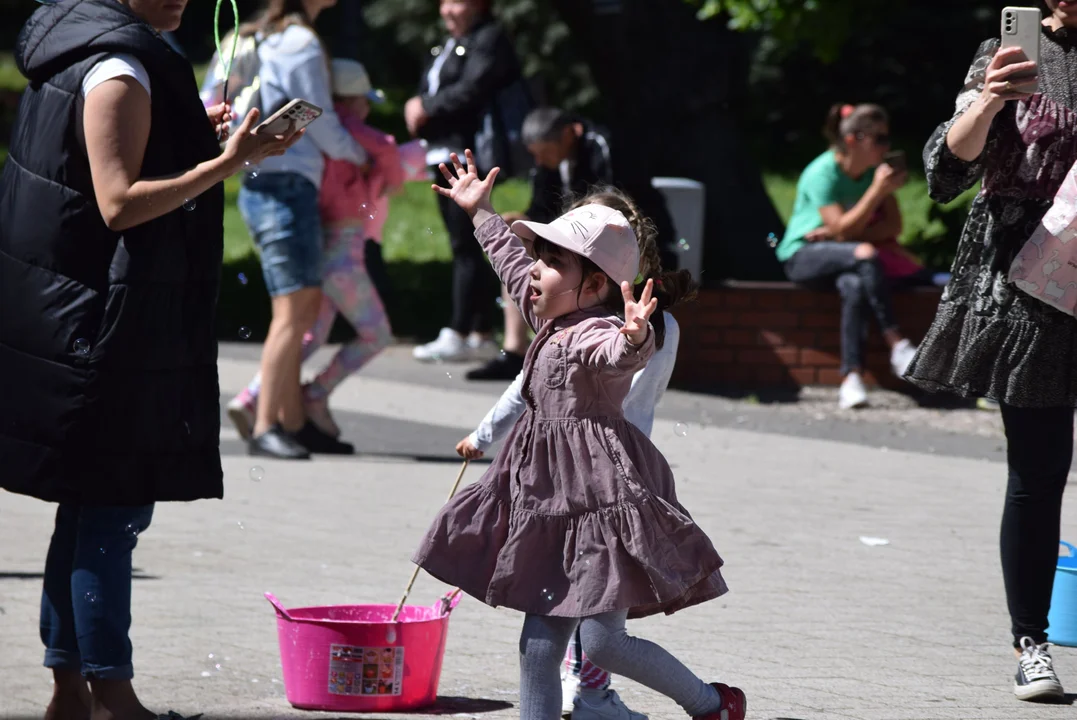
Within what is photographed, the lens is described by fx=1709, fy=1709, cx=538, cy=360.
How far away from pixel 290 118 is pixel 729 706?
1.71m

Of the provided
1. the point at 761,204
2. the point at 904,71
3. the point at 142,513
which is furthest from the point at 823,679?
the point at 904,71

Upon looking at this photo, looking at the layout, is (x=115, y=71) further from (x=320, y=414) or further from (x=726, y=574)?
(x=320, y=414)

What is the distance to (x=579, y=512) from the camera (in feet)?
12.4

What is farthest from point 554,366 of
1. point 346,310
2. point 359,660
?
point 346,310

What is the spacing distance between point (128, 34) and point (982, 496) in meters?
4.82

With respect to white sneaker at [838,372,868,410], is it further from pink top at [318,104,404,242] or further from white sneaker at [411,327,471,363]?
pink top at [318,104,404,242]

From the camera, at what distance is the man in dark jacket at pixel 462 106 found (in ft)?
34.7

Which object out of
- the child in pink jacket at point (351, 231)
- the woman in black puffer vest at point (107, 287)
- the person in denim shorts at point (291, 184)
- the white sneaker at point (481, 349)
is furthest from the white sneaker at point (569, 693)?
the white sneaker at point (481, 349)

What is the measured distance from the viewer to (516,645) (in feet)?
16.8

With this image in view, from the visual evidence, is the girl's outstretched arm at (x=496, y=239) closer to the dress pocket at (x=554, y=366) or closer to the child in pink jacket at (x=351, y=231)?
the dress pocket at (x=554, y=366)

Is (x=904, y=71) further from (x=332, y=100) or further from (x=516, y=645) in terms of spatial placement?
(x=516, y=645)

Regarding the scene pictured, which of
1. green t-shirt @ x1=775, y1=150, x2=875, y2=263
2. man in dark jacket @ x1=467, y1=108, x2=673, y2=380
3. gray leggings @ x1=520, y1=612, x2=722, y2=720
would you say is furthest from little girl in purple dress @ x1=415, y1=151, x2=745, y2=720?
green t-shirt @ x1=775, y1=150, x2=875, y2=263

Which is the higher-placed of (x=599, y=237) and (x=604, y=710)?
(x=599, y=237)

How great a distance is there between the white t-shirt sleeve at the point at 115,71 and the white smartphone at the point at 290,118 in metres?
0.29
